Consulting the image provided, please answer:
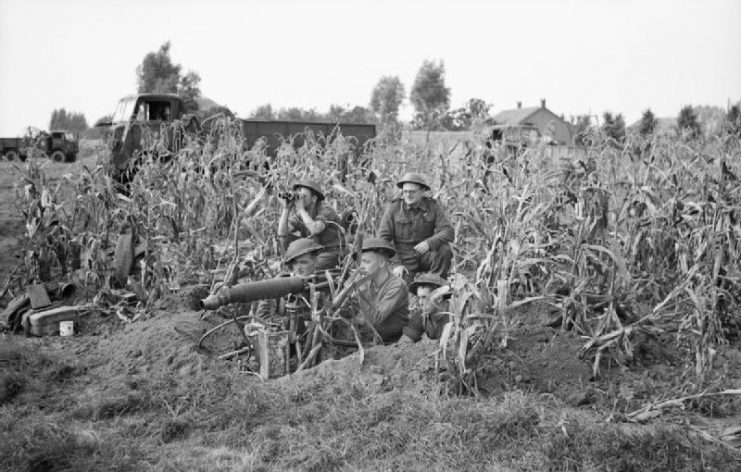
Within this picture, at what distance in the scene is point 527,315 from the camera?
16.0 feet

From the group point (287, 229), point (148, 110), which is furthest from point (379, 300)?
point (148, 110)

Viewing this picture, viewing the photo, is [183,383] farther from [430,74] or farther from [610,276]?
[430,74]

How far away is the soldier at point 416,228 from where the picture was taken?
19.7 ft

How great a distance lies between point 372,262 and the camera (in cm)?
487

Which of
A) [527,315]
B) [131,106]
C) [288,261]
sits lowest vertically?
[527,315]

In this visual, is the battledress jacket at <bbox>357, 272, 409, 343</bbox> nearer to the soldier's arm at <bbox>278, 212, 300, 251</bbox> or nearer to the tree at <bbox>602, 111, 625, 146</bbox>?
the soldier's arm at <bbox>278, 212, 300, 251</bbox>

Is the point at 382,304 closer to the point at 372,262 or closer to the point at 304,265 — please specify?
the point at 372,262

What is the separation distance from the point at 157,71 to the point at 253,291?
116 feet

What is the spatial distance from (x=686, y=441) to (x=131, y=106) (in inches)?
455

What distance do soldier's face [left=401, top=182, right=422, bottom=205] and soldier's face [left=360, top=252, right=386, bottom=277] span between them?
1.15 metres

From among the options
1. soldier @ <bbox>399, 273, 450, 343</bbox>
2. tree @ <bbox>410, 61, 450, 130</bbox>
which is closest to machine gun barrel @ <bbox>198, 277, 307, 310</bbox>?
soldier @ <bbox>399, 273, 450, 343</bbox>

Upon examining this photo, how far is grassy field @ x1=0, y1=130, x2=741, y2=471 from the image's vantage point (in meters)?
3.24

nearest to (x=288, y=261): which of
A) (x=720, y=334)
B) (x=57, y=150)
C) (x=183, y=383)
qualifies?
(x=183, y=383)

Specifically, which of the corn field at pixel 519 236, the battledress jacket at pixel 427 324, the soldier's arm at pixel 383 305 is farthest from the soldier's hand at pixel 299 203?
the battledress jacket at pixel 427 324
